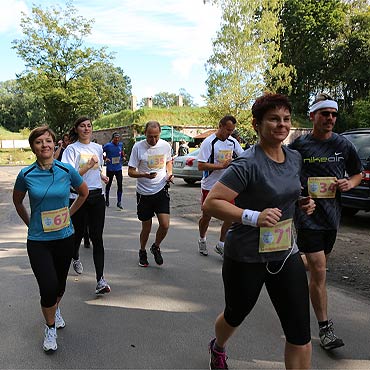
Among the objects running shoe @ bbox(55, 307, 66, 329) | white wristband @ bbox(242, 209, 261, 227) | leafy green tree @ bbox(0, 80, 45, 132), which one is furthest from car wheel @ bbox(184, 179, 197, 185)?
leafy green tree @ bbox(0, 80, 45, 132)

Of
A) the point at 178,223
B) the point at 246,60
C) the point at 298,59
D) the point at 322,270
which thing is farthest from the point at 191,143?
the point at 322,270

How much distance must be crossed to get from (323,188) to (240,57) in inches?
939

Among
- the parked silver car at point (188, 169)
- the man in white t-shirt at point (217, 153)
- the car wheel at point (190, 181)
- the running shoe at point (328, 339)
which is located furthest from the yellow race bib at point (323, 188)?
the car wheel at point (190, 181)

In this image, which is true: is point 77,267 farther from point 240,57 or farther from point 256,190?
point 240,57

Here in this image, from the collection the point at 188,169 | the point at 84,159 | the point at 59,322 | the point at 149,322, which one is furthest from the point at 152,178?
the point at 188,169

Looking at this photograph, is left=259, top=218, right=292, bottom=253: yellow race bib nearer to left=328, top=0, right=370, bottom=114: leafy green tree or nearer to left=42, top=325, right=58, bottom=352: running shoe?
left=42, top=325, right=58, bottom=352: running shoe

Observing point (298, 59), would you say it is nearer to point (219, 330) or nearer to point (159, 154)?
point (159, 154)

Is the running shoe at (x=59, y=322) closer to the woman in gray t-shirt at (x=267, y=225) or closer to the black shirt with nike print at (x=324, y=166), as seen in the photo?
the woman in gray t-shirt at (x=267, y=225)

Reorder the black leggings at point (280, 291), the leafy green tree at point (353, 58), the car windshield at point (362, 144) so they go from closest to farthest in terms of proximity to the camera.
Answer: the black leggings at point (280, 291), the car windshield at point (362, 144), the leafy green tree at point (353, 58)

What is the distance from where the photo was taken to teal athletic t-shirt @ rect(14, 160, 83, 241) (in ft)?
10.9

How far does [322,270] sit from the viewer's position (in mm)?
3338

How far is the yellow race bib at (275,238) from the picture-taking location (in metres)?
2.46

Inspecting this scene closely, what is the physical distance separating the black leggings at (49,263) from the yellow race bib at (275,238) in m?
1.75

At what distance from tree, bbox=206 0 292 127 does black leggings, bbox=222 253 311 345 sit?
23525 millimetres
